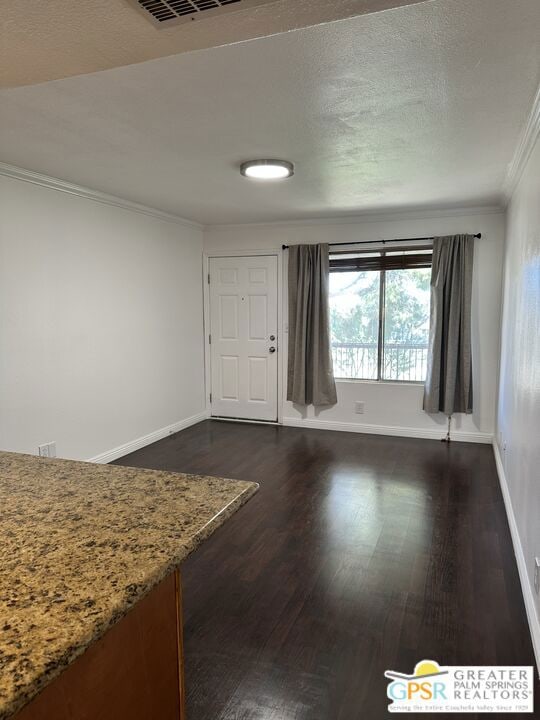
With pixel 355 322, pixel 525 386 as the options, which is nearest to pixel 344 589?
pixel 525 386

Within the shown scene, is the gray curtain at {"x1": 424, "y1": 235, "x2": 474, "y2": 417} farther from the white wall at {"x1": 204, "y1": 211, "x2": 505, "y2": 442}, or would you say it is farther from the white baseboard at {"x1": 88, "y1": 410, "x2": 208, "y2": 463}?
the white baseboard at {"x1": 88, "y1": 410, "x2": 208, "y2": 463}

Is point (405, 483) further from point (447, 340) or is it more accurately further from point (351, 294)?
point (351, 294)

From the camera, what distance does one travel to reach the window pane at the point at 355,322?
5.11m

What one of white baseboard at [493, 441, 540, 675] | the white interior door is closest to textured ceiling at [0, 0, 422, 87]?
white baseboard at [493, 441, 540, 675]

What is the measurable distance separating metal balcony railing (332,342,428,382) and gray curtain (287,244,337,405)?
210 millimetres

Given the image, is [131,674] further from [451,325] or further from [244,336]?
[244,336]

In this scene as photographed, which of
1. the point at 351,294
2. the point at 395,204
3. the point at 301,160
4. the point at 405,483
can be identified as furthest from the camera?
the point at 351,294

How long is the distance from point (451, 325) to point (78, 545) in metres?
4.30

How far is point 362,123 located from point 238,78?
0.78 metres

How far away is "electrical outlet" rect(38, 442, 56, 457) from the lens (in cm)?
351

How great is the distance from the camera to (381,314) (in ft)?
16.6

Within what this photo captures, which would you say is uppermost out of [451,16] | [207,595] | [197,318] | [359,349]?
[451,16]

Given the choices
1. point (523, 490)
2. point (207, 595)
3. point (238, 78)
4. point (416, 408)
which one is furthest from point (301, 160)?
point (416, 408)

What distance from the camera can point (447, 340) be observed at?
15.2 ft
